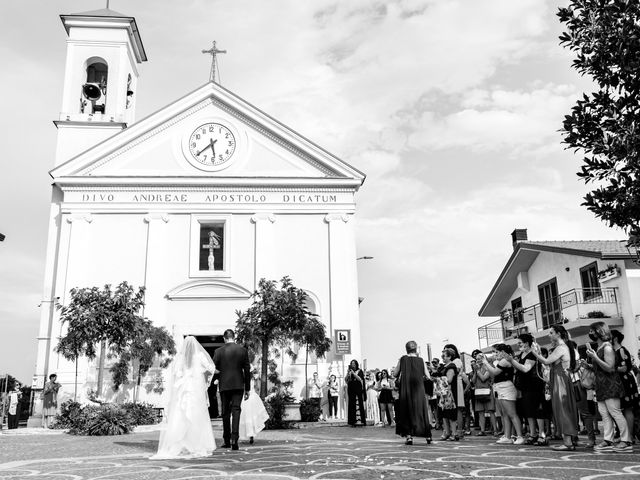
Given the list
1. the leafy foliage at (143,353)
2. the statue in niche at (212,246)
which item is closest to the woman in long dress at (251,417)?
the leafy foliage at (143,353)

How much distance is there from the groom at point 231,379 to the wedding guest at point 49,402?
10.7 m

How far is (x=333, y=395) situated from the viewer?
68.0ft

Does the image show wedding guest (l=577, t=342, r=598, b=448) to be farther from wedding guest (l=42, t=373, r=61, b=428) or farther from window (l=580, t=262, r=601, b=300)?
A: wedding guest (l=42, t=373, r=61, b=428)

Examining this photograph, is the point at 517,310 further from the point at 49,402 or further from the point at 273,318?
the point at 49,402

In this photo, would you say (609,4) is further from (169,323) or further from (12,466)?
(169,323)

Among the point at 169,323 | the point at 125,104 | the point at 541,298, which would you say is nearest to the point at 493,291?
the point at 541,298

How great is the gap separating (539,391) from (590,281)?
16.4 meters

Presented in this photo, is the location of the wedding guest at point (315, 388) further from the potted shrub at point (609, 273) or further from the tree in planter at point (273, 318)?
the potted shrub at point (609, 273)

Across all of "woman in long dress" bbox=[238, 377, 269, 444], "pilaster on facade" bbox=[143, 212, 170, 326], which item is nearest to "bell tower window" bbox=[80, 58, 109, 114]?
"pilaster on facade" bbox=[143, 212, 170, 326]

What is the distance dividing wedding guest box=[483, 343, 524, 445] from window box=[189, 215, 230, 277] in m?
14.4

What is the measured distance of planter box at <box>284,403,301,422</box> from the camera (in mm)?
18781

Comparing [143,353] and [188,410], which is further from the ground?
[143,353]

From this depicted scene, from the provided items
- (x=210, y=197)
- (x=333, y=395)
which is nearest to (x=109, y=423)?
(x=333, y=395)

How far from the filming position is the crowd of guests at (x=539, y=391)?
9.09 m
